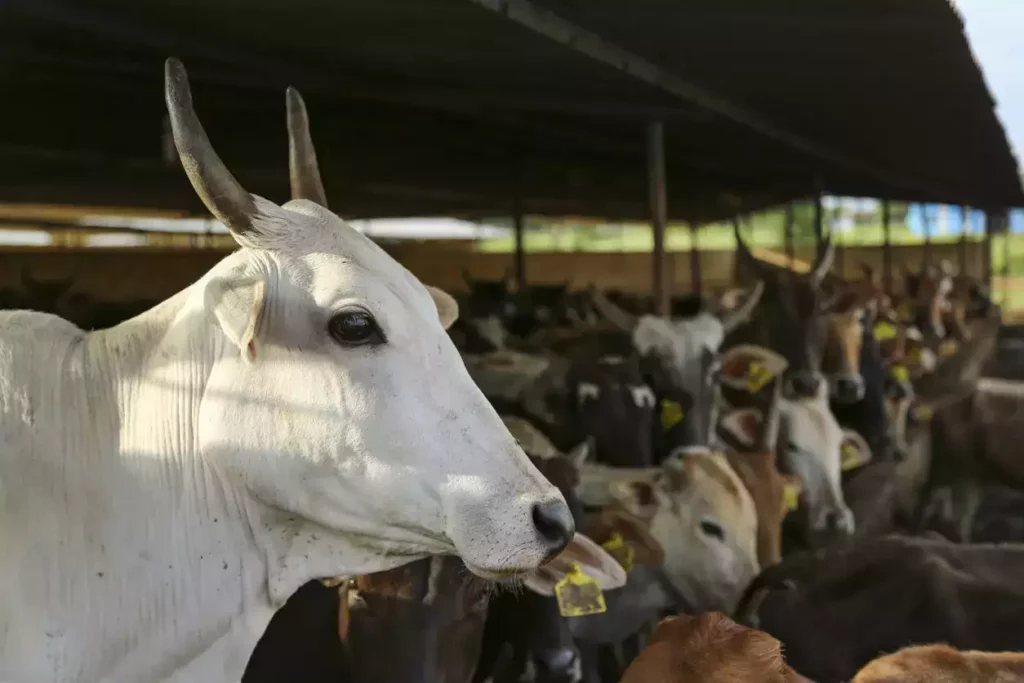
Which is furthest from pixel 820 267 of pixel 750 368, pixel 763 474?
pixel 763 474

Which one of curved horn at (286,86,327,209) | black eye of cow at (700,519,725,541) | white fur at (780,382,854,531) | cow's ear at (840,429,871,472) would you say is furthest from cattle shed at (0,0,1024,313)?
black eye of cow at (700,519,725,541)

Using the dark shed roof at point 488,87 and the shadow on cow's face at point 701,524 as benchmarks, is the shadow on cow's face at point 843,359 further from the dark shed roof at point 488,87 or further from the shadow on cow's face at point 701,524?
the shadow on cow's face at point 701,524

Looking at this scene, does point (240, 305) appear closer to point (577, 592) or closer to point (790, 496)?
point (577, 592)

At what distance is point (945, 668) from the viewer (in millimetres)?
2375

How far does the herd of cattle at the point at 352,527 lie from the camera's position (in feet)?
5.28

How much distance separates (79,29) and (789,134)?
6.85m

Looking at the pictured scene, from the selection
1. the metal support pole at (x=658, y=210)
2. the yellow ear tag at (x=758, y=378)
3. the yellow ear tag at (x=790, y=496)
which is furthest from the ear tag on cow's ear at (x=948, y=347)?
the yellow ear tag at (x=790, y=496)

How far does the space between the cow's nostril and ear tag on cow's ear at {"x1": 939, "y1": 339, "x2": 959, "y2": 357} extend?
10791mm

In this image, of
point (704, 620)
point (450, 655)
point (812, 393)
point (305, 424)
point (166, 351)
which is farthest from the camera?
point (812, 393)

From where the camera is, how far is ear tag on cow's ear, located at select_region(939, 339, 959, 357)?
36.9 feet

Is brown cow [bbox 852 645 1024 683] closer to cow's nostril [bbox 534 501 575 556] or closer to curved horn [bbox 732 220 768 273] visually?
cow's nostril [bbox 534 501 575 556]

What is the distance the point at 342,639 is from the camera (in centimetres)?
288

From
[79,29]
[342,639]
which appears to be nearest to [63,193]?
[79,29]

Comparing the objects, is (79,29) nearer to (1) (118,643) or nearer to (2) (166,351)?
(2) (166,351)
